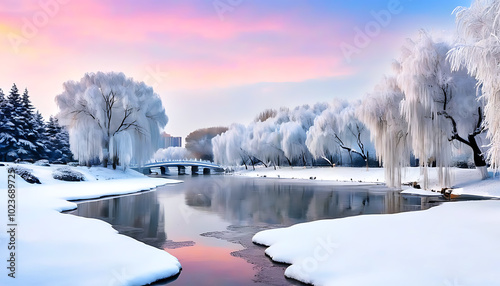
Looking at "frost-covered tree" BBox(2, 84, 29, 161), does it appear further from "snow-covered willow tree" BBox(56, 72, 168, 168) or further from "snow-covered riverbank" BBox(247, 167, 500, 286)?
"snow-covered riverbank" BBox(247, 167, 500, 286)

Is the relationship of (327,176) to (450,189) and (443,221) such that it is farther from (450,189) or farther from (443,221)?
(443,221)

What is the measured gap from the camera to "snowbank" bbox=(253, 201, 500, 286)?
6.34 meters

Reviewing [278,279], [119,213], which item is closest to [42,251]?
[278,279]

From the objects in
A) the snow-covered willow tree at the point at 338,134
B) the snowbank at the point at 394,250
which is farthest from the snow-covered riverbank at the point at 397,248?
the snow-covered willow tree at the point at 338,134

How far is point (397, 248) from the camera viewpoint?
7770 millimetres

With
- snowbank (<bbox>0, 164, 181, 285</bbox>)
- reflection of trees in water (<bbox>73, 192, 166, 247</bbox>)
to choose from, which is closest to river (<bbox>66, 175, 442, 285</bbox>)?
reflection of trees in water (<bbox>73, 192, 166, 247</bbox>)

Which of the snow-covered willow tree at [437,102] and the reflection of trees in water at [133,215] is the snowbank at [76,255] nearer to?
the reflection of trees in water at [133,215]

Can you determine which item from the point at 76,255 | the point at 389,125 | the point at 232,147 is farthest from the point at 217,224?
the point at 232,147

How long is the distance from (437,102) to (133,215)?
1645 cm

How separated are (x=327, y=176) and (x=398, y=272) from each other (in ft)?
124

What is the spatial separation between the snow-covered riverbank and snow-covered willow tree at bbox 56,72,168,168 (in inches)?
1081

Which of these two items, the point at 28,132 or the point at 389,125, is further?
the point at 28,132

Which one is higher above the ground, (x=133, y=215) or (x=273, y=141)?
(x=273, y=141)

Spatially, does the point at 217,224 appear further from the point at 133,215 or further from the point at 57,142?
the point at 57,142
